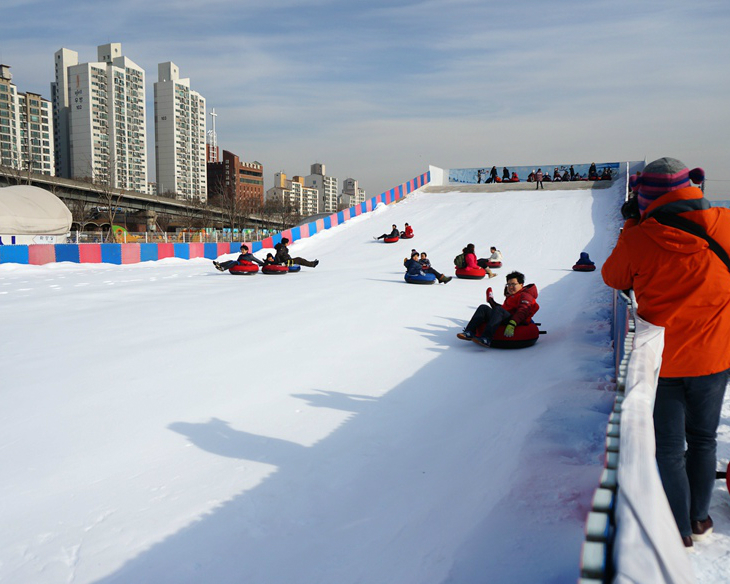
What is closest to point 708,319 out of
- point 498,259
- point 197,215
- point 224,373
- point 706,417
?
point 706,417

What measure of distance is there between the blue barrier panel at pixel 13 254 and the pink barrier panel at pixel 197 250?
5.26 m

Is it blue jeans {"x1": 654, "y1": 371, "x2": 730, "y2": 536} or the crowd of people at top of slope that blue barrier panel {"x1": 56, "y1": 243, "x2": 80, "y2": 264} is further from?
the crowd of people at top of slope

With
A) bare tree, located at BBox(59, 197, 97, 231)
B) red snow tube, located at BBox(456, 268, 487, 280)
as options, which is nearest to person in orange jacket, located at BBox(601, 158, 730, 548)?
red snow tube, located at BBox(456, 268, 487, 280)

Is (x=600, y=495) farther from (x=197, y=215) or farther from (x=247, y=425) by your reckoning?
(x=197, y=215)

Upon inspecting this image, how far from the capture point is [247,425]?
171 inches

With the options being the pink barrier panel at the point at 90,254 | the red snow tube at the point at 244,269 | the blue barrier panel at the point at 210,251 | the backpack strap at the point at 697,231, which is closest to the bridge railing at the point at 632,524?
the backpack strap at the point at 697,231

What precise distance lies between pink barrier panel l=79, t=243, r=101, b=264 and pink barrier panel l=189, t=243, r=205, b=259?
3176mm

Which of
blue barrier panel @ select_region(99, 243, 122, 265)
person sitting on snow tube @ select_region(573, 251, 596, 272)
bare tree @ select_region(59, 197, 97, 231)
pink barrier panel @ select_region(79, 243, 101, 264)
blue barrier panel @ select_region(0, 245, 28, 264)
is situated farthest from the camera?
bare tree @ select_region(59, 197, 97, 231)

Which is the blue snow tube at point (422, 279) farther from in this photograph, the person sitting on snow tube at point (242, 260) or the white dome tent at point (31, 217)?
the white dome tent at point (31, 217)

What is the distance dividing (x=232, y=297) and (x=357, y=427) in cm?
660

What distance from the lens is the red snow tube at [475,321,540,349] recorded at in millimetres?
6773

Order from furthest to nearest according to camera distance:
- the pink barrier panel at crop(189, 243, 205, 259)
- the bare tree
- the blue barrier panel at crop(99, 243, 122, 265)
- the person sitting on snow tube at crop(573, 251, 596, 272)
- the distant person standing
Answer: the bare tree < the distant person standing < the pink barrier panel at crop(189, 243, 205, 259) < the blue barrier panel at crop(99, 243, 122, 265) < the person sitting on snow tube at crop(573, 251, 596, 272)

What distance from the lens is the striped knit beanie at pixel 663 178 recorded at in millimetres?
2346

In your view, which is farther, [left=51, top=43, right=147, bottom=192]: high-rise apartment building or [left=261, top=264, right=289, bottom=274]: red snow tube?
[left=51, top=43, right=147, bottom=192]: high-rise apartment building
